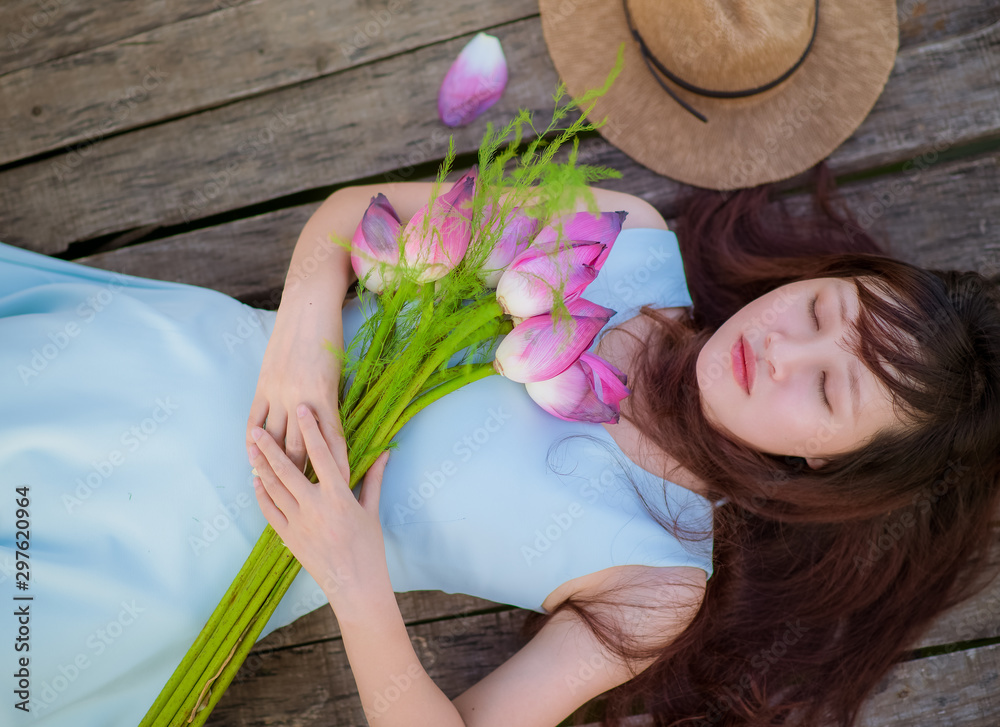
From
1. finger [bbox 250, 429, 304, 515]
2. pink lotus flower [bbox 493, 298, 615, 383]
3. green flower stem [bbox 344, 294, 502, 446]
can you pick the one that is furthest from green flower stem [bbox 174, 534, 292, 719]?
pink lotus flower [bbox 493, 298, 615, 383]

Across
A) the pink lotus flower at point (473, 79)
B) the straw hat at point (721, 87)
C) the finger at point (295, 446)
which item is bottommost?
the finger at point (295, 446)

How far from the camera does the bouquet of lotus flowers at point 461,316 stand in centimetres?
58

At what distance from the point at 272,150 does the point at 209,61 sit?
215 mm

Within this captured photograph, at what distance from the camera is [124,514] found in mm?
815

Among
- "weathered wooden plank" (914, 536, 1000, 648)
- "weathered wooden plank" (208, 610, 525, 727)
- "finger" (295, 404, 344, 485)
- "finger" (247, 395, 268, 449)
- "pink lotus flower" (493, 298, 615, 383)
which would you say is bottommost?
"weathered wooden plank" (914, 536, 1000, 648)

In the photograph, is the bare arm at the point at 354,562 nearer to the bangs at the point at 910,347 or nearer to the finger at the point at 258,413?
the finger at the point at 258,413

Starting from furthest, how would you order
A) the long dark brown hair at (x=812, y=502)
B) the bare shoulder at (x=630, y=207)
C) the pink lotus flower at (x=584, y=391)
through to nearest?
the bare shoulder at (x=630, y=207)
the long dark brown hair at (x=812, y=502)
the pink lotus flower at (x=584, y=391)

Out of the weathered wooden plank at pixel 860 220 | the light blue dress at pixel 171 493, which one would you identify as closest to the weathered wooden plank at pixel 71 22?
the weathered wooden plank at pixel 860 220

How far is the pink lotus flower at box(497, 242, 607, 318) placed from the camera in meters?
0.58

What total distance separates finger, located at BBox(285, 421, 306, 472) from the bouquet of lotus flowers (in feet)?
0.09

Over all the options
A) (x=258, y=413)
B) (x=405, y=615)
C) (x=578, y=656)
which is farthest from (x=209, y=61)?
(x=578, y=656)

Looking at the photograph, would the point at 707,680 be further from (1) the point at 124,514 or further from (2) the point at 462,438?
(1) the point at 124,514

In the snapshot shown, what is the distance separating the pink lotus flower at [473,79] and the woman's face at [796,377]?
63cm

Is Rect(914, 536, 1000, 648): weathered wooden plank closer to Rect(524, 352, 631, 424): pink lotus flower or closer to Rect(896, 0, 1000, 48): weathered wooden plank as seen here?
Rect(524, 352, 631, 424): pink lotus flower
